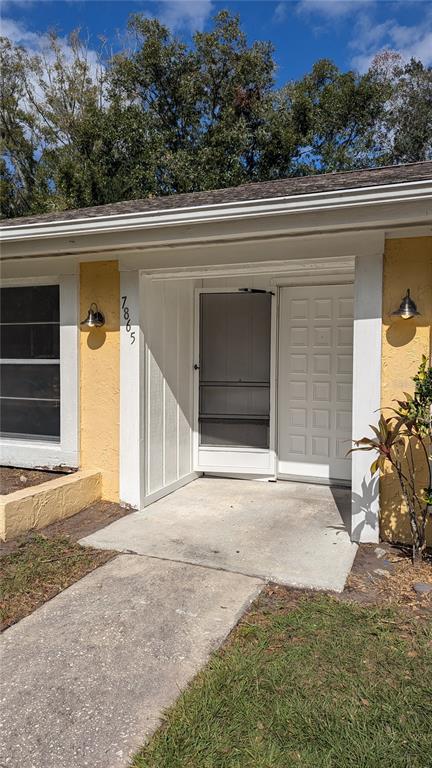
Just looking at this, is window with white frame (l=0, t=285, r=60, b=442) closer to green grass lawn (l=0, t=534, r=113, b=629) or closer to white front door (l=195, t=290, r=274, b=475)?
white front door (l=195, t=290, r=274, b=475)

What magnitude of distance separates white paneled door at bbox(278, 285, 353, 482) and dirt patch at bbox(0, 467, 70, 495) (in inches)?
106

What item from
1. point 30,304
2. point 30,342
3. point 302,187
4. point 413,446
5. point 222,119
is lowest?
point 413,446

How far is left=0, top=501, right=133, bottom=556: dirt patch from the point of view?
428 centimetres

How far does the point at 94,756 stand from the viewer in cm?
208

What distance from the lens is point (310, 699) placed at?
7.82 feet

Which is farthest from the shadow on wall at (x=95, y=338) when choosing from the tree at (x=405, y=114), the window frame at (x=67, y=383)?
the tree at (x=405, y=114)

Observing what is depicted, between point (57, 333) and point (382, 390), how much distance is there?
11.5ft

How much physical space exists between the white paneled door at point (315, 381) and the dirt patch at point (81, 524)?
2158 mm

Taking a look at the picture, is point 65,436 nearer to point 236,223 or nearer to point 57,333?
point 57,333

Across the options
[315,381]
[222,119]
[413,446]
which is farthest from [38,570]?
[222,119]

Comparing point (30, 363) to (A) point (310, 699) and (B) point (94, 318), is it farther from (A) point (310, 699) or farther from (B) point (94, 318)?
(A) point (310, 699)

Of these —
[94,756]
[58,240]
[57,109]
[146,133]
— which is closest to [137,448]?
[58,240]

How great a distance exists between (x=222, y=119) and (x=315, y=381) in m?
12.4

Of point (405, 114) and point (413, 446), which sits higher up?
point (405, 114)
